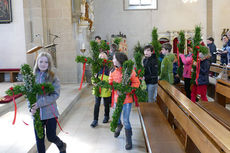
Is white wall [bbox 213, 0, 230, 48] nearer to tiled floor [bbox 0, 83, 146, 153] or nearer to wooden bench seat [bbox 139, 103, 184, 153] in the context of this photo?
tiled floor [bbox 0, 83, 146, 153]

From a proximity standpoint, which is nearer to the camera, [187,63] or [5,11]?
[187,63]

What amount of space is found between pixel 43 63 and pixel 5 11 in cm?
631

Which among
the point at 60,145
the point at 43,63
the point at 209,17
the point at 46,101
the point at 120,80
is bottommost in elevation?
the point at 60,145

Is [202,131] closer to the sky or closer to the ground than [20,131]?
closer to the sky

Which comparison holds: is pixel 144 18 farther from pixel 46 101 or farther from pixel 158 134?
pixel 46 101

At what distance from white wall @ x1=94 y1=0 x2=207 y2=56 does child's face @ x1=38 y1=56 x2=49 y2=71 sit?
1184cm

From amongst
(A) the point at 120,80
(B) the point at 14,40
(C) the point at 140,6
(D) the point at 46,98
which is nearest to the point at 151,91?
(A) the point at 120,80

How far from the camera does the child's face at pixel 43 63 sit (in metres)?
3.05

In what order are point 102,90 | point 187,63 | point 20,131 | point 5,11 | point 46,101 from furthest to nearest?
point 5,11 → point 187,63 → point 102,90 → point 20,131 → point 46,101

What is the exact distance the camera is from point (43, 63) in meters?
3.05

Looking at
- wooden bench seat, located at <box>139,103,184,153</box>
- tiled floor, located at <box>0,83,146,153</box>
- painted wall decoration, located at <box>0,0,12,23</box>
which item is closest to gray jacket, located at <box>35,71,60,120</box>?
tiled floor, located at <box>0,83,146,153</box>

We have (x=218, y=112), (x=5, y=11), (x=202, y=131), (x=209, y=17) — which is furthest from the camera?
(x=209, y=17)

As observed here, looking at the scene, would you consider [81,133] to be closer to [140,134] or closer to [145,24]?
[140,134]

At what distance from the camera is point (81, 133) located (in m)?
4.68
